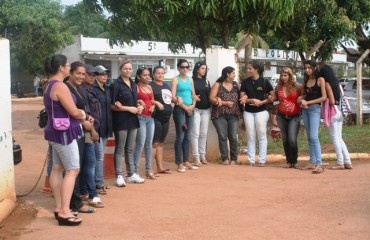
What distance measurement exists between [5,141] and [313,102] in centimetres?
474

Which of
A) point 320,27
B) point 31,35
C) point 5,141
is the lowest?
point 5,141

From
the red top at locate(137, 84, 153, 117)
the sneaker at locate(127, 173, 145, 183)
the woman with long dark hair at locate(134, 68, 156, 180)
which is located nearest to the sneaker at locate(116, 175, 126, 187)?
the sneaker at locate(127, 173, 145, 183)

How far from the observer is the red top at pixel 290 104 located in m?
9.05

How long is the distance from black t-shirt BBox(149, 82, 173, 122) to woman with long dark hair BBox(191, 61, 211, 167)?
104 cm

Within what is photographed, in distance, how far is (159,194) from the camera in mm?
7191

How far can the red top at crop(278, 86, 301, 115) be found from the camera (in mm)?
9055

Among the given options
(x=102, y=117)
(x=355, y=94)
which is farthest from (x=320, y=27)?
(x=102, y=117)

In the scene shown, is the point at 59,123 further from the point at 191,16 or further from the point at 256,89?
the point at 191,16

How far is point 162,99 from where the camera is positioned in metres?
8.30

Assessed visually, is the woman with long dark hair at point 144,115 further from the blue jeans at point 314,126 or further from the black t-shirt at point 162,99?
the blue jeans at point 314,126

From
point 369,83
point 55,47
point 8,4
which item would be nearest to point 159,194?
point 369,83

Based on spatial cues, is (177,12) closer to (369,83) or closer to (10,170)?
(10,170)

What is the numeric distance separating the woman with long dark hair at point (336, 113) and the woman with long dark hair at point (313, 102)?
94 mm

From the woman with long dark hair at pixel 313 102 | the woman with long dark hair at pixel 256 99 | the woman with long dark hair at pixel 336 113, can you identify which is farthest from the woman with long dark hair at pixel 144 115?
the woman with long dark hair at pixel 336 113
